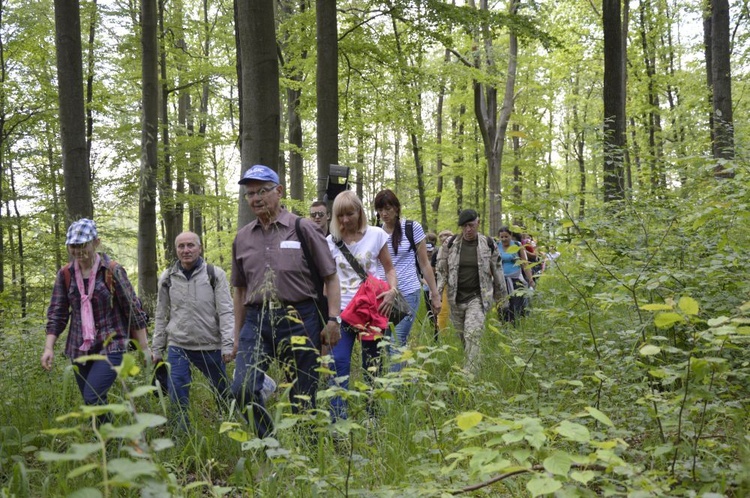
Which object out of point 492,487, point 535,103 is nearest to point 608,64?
point 492,487

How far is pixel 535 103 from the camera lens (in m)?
25.7

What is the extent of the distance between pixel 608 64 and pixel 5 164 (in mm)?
14465

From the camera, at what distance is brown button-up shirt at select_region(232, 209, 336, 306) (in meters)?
4.30

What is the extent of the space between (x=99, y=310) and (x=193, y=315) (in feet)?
2.65

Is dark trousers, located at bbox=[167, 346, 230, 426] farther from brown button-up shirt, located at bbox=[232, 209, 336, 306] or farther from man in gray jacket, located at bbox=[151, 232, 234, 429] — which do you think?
brown button-up shirt, located at bbox=[232, 209, 336, 306]

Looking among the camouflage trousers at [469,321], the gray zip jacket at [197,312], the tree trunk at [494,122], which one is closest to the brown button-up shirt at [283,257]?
the gray zip jacket at [197,312]

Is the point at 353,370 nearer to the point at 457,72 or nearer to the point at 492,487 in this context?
the point at 492,487

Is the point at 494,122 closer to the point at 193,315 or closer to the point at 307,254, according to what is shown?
the point at 193,315

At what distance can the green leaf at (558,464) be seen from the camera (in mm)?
1871

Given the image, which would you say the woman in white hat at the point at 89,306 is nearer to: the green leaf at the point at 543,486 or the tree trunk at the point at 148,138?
the green leaf at the point at 543,486

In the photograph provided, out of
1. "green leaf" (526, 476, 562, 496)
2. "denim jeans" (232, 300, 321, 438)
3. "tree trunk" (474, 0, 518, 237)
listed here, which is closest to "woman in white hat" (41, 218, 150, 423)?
"denim jeans" (232, 300, 321, 438)

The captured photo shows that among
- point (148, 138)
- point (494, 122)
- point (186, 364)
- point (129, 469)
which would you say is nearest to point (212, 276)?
point (186, 364)

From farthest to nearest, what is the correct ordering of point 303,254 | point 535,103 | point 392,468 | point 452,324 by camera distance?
point 535,103, point 452,324, point 303,254, point 392,468

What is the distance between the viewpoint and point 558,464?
192 centimetres
